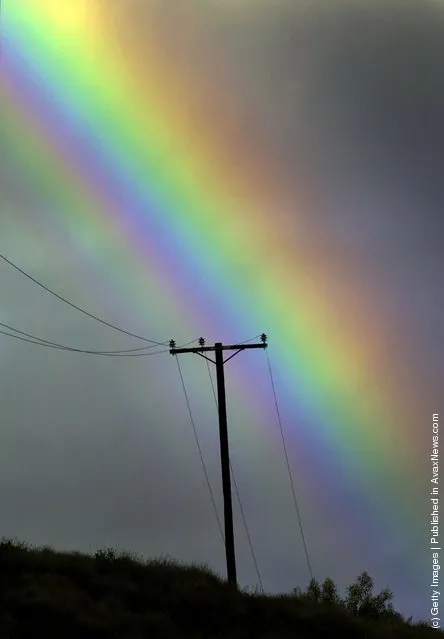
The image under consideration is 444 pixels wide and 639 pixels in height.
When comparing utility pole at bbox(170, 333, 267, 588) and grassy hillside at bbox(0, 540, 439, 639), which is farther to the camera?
utility pole at bbox(170, 333, 267, 588)

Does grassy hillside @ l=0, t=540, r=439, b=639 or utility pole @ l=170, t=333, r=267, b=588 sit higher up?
utility pole @ l=170, t=333, r=267, b=588

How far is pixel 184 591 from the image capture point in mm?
15195

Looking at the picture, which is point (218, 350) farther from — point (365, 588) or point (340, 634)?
point (365, 588)

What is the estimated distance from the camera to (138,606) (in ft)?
46.9

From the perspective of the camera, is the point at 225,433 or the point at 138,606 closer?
the point at 138,606

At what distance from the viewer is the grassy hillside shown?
477 inches

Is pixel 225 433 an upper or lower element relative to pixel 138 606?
upper

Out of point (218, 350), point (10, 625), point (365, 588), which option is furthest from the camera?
point (365, 588)

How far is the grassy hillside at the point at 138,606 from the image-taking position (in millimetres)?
12117

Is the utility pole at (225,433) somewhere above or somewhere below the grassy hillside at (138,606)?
above

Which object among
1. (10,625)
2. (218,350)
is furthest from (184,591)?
(218,350)

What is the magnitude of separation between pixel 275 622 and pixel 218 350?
10.2 m

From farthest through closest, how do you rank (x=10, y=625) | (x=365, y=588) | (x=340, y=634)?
(x=365, y=588), (x=340, y=634), (x=10, y=625)

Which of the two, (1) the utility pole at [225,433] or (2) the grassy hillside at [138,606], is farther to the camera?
(1) the utility pole at [225,433]
